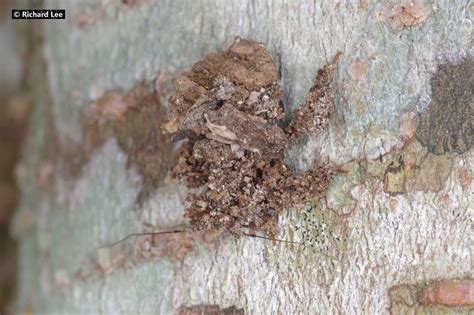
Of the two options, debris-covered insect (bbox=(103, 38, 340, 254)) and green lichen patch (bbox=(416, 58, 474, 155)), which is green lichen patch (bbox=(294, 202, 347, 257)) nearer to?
debris-covered insect (bbox=(103, 38, 340, 254))

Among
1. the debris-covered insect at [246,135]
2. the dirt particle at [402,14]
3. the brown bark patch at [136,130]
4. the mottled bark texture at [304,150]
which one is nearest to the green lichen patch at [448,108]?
the mottled bark texture at [304,150]

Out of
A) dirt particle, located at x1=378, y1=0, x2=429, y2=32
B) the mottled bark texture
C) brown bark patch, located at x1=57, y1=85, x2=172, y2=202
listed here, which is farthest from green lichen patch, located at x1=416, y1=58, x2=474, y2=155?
brown bark patch, located at x1=57, y1=85, x2=172, y2=202

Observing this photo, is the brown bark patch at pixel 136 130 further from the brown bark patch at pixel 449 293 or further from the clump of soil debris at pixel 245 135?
the brown bark patch at pixel 449 293

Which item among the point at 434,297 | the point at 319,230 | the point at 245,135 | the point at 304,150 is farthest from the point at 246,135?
the point at 434,297

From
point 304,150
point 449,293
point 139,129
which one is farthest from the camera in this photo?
point 139,129

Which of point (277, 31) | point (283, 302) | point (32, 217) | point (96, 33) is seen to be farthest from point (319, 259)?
point (32, 217)

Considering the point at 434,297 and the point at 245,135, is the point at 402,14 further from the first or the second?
the point at 434,297
